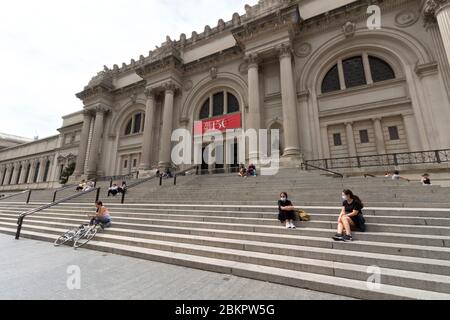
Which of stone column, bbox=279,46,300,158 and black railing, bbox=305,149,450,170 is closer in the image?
black railing, bbox=305,149,450,170

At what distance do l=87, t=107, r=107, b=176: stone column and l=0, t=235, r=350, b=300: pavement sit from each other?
19.9 metres

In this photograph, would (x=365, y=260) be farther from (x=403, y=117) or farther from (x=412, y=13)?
(x=412, y=13)

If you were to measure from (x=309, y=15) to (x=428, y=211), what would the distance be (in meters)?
17.3

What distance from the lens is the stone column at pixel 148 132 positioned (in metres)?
19.8

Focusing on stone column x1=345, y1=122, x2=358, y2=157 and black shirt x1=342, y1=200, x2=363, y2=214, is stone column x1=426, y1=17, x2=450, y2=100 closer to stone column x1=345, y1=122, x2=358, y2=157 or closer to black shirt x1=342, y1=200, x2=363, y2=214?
stone column x1=345, y1=122, x2=358, y2=157

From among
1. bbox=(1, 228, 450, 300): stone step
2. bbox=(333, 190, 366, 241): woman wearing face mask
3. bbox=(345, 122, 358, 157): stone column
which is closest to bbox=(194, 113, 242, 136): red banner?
bbox=(345, 122, 358, 157): stone column

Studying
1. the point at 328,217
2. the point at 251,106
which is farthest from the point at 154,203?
the point at 251,106

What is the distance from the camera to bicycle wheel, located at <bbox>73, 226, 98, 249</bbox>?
6076mm

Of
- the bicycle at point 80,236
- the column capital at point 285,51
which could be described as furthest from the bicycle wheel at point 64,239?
the column capital at point 285,51

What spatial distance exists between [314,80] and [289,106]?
3.28 metres

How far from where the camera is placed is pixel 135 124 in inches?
950

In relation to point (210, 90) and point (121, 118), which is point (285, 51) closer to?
point (210, 90)

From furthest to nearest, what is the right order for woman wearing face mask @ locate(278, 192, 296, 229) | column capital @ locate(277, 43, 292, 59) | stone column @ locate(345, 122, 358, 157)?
column capital @ locate(277, 43, 292, 59) → stone column @ locate(345, 122, 358, 157) → woman wearing face mask @ locate(278, 192, 296, 229)

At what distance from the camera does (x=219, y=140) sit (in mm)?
18672
